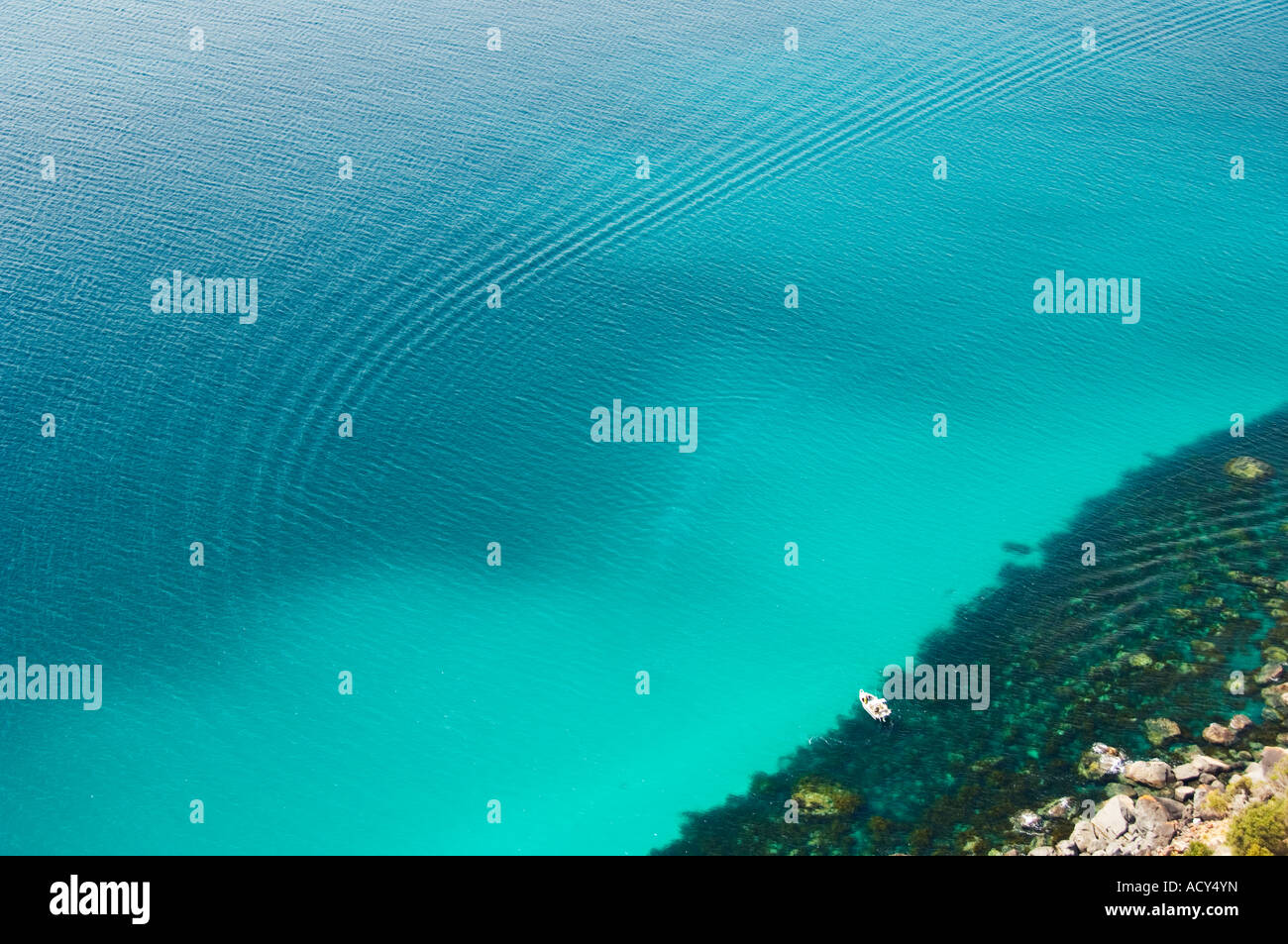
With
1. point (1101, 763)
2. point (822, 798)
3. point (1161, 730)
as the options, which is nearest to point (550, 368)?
point (822, 798)

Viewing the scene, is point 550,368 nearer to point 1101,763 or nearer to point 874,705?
point 874,705

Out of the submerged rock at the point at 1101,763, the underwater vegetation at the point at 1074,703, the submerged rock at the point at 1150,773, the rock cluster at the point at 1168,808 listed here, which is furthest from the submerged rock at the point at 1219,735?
the submerged rock at the point at 1101,763

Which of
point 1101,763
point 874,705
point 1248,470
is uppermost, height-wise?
point 1248,470

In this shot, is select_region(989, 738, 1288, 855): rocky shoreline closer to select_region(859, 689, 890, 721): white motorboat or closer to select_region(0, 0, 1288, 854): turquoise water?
select_region(859, 689, 890, 721): white motorboat

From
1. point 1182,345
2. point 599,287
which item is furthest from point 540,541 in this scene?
point 1182,345

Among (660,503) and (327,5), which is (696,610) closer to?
(660,503)
